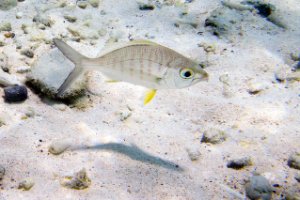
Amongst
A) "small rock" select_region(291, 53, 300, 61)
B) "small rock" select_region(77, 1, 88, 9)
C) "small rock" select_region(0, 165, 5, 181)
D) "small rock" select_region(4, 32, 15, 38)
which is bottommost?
"small rock" select_region(0, 165, 5, 181)

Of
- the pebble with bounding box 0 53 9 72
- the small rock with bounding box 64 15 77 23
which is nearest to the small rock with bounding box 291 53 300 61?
the small rock with bounding box 64 15 77 23

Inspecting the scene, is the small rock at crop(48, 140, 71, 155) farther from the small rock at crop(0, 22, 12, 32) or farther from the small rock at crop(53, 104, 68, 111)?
the small rock at crop(0, 22, 12, 32)

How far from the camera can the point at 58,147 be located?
342cm

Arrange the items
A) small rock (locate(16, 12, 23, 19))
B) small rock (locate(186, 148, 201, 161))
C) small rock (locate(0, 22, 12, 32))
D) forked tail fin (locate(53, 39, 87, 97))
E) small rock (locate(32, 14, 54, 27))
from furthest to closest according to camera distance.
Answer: small rock (locate(16, 12, 23, 19)), small rock (locate(32, 14, 54, 27)), small rock (locate(0, 22, 12, 32)), small rock (locate(186, 148, 201, 161)), forked tail fin (locate(53, 39, 87, 97))

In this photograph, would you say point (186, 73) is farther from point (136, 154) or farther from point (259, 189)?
point (259, 189)

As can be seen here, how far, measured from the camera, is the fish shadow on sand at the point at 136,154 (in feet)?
11.5

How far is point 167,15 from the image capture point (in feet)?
21.0

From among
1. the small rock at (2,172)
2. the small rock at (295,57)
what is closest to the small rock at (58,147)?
the small rock at (2,172)

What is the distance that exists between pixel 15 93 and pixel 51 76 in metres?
0.55

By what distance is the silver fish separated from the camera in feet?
9.62

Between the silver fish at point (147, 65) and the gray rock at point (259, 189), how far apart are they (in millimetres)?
1307

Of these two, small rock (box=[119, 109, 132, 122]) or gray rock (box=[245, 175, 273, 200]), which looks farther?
small rock (box=[119, 109, 132, 122])

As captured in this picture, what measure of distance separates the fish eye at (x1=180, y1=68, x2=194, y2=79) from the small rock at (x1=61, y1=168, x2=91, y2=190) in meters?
1.47

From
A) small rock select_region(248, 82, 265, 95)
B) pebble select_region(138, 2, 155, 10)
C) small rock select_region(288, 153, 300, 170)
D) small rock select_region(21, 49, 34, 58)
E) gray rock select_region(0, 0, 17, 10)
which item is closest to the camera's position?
small rock select_region(288, 153, 300, 170)
